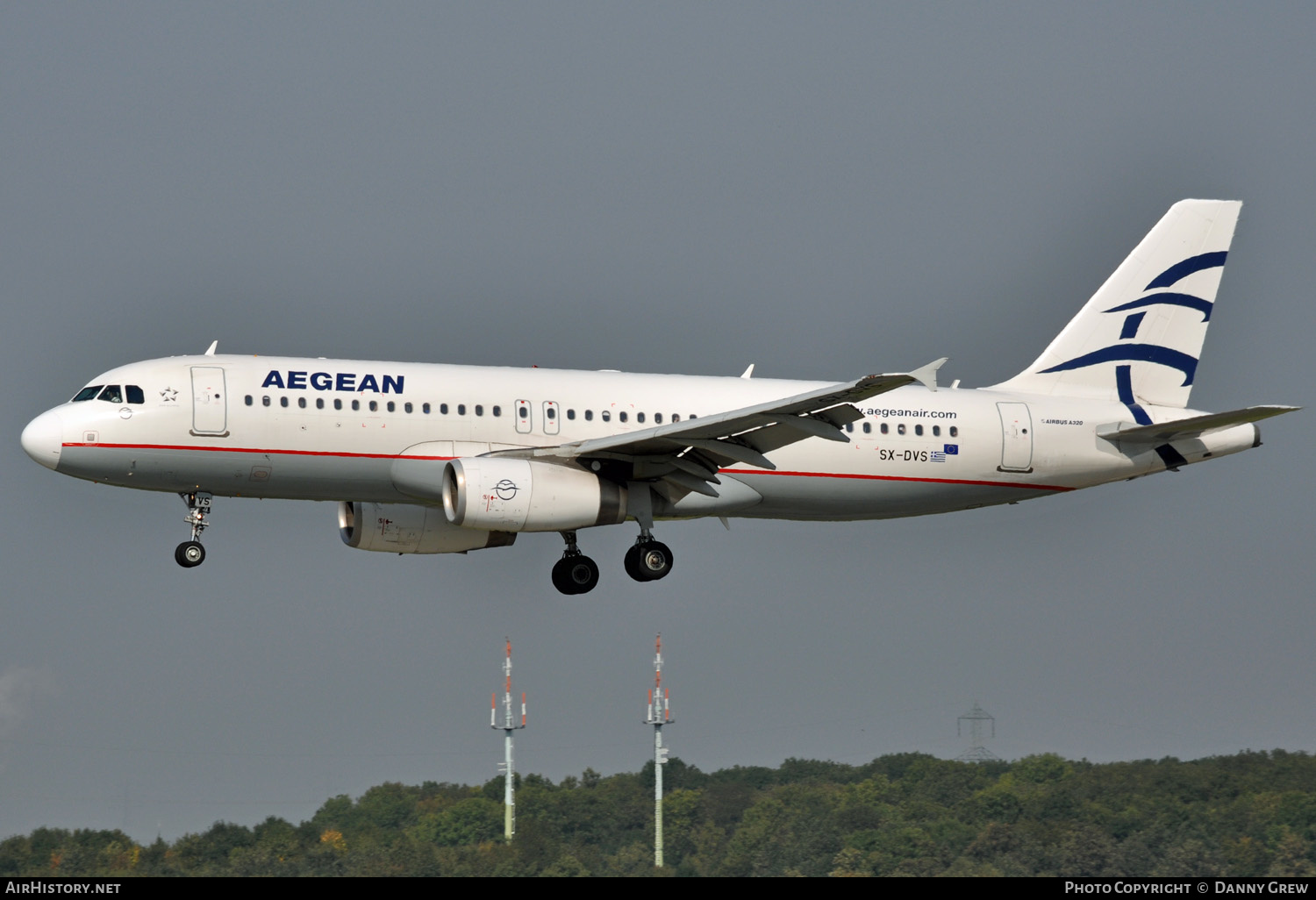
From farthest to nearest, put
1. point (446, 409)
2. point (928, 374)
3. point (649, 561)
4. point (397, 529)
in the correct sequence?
point (397, 529)
point (649, 561)
point (446, 409)
point (928, 374)

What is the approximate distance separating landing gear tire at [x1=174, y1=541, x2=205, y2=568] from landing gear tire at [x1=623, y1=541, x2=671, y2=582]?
997 centimetres

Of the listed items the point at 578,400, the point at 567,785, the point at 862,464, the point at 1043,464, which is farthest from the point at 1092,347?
the point at 567,785

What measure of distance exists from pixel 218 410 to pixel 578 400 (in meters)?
8.17

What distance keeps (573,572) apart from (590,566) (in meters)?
0.44

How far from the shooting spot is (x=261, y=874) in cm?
6206

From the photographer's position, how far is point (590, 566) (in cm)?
4312

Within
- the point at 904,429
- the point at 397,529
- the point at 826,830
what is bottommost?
the point at 826,830

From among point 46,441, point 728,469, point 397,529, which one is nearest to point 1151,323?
point 728,469

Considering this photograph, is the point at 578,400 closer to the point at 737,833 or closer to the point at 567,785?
the point at 737,833

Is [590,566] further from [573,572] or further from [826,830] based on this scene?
[826,830]

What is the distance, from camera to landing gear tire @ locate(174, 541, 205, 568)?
40125 mm

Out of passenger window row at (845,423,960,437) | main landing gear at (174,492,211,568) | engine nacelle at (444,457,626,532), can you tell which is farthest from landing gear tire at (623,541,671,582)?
main landing gear at (174,492,211,568)

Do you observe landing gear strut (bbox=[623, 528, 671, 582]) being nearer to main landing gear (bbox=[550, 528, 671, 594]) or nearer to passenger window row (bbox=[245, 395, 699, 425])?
main landing gear (bbox=[550, 528, 671, 594])

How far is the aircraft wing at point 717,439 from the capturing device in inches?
1438
